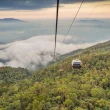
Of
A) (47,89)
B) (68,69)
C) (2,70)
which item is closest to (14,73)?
(2,70)

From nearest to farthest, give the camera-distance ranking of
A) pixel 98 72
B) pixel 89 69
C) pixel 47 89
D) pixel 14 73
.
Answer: pixel 47 89 < pixel 98 72 < pixel 89 69 < pixel 14 73

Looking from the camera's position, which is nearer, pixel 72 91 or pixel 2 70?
pixel 72 91

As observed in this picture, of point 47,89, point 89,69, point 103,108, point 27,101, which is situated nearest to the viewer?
point 103,108

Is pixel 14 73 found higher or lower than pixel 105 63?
lower

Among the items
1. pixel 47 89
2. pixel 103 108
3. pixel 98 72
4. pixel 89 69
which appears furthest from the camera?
pixel 89 69

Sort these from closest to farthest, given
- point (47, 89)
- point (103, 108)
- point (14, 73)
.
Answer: point (103, 108) < point (47, 89) < point (14, 73)

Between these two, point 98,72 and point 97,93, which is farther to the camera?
point 98,72

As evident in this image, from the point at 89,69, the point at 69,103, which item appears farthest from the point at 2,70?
the point at 69,103

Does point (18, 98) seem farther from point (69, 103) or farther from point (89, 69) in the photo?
point (89, 69)

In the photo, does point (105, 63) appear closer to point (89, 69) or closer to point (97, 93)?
point (89, 69)
